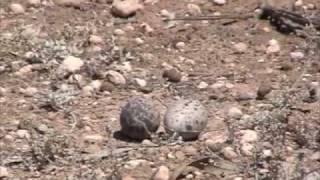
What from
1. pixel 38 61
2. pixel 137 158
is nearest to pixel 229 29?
pixel 38 61

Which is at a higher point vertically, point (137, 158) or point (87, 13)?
point (87, 13)

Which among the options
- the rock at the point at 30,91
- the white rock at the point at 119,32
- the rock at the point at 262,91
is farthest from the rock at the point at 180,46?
the rock at the point at 30,91

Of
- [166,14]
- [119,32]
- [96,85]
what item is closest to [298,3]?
[166,14]

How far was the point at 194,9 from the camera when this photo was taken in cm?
380

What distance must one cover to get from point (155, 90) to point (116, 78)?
148 mm

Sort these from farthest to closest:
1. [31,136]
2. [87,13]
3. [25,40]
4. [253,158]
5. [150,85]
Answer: [87,13], [25,40], [150,85], [31,136], [253,158]

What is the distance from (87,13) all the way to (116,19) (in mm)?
129

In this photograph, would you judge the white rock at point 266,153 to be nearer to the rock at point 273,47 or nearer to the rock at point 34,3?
the rock at point 273,47

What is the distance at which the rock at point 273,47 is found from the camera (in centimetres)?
348

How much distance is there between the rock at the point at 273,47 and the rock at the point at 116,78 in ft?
1.95

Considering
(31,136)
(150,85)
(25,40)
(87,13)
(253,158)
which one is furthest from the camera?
(87,13)

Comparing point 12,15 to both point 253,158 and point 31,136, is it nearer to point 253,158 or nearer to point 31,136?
point 31,136

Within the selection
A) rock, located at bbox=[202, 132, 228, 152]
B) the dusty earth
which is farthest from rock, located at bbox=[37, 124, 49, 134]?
rock, located at bbox=[202, 132, 228, 152]

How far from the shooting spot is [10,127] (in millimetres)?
2938
